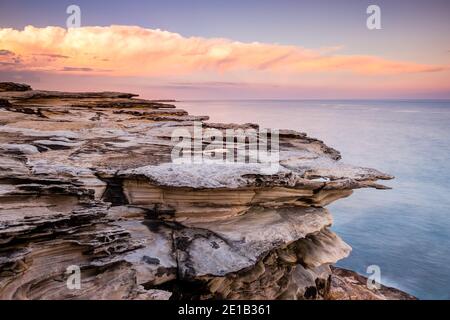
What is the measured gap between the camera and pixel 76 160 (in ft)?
25.6

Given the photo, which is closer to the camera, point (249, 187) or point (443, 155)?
point (249, 187)

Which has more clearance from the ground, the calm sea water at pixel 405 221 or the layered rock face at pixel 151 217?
the layered rock face at pixel 151 217

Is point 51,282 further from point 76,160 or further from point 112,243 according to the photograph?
point 76,160

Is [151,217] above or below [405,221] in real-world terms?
above

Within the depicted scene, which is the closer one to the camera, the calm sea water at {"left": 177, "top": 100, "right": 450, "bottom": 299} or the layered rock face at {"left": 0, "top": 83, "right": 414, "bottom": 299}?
the layered rock face at {"left": 0, "top": 83, "right": 414, "bottom": 299}

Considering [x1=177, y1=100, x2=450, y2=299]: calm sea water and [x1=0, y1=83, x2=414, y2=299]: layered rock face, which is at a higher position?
[x1=0, y1=83, x2=414, y2=299]: layered rock face

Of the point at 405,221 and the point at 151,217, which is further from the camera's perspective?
the point at 405,221

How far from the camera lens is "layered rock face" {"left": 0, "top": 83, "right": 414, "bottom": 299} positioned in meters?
6.21

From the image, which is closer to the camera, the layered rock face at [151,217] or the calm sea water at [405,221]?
the layered rock face at [151,217]

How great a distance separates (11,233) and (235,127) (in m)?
7.97

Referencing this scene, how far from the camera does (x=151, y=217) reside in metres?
7.79

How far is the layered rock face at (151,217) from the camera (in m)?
6.21
